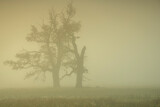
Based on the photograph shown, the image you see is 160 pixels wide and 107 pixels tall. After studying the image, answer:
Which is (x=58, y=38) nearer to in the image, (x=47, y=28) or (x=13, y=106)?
(x=47, y=28)

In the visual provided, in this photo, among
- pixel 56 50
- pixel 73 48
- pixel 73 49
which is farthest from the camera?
pixel 56 50

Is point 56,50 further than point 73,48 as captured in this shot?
Yes

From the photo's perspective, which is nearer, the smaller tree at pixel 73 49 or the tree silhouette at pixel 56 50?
the smaller tree at pixel 73 49

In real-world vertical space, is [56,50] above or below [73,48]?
below

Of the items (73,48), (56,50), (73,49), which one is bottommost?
(73,49)

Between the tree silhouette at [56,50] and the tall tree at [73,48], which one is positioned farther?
the tree silhouette at [56,50]

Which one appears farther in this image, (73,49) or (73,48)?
(73,48)

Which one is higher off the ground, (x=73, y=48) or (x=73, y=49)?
(x=73, y=48)

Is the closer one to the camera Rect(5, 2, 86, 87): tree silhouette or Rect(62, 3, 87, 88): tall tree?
Rect(62, 3, 87, 88): tall tree

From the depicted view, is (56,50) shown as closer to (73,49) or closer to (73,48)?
(73,48)

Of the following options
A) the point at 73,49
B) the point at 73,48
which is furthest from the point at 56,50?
the point at 73,49

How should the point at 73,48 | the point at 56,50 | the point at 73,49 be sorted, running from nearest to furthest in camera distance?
the point at 73,49
the point at 73,48
the point at 56,50

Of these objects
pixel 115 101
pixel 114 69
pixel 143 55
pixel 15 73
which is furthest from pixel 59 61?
pixel 143 55

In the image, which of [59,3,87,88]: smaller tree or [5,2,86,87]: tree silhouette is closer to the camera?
[59,3,87,88]: smaller tree
